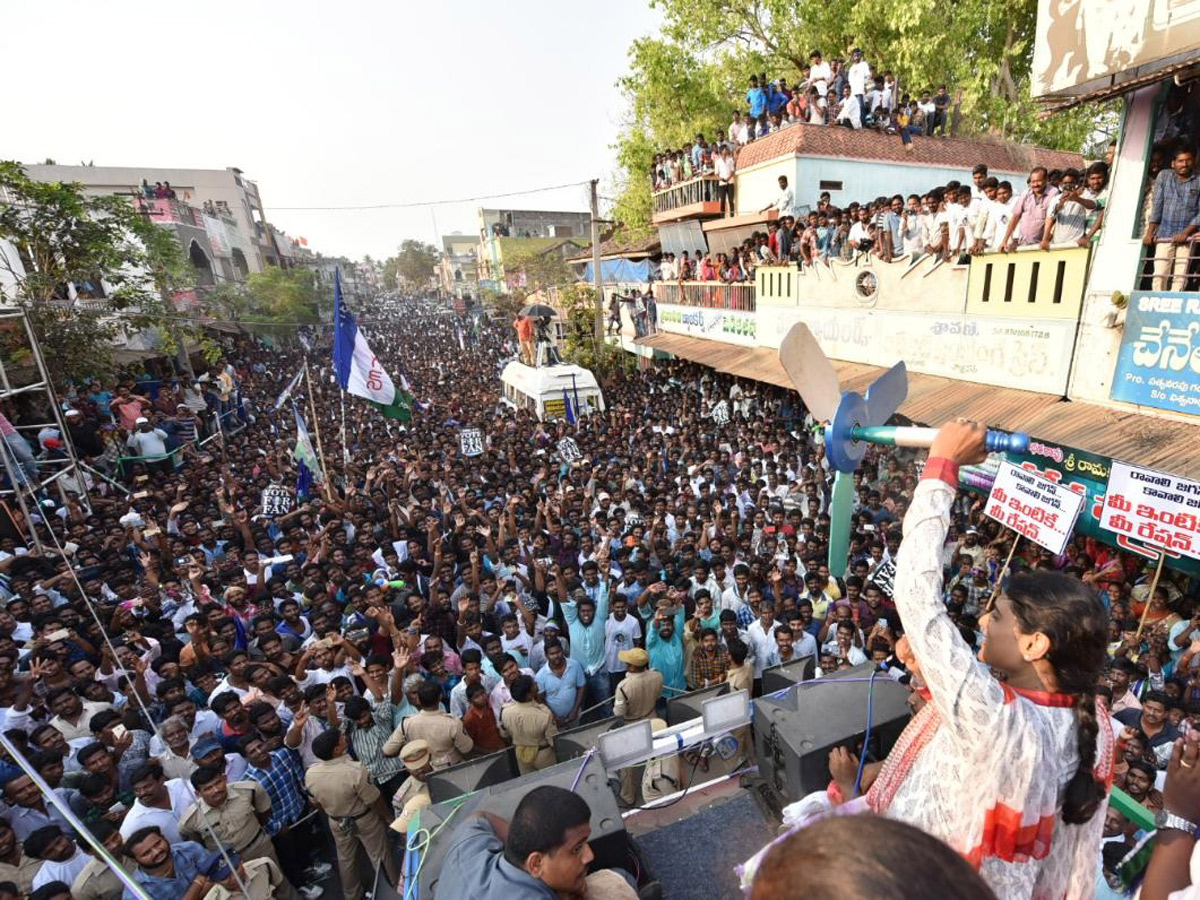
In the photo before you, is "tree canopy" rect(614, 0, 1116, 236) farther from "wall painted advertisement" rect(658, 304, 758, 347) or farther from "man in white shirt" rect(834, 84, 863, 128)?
"wall painted advertisement" rect(658, 304, 758, 347)

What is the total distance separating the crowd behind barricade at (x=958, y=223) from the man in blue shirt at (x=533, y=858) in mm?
7959

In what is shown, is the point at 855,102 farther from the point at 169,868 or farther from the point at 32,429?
the point at 32,429

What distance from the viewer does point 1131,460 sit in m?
5.69

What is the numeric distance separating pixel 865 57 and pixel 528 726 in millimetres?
20325

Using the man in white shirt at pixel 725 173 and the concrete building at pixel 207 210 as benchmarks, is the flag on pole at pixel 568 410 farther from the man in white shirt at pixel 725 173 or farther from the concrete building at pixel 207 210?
the concrete building at pixel 207 210

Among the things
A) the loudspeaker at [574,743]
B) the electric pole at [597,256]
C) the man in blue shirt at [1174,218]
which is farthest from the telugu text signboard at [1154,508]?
the electric pole at [597,256]

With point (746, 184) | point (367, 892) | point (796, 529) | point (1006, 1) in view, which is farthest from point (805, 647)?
point (1006, 1)

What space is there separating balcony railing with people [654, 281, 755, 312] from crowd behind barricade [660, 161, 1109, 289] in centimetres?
98

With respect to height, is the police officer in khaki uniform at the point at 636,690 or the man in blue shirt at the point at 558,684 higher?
the police officer in khaki uniform at the point at 636,690

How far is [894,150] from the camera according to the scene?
15094 millimetres

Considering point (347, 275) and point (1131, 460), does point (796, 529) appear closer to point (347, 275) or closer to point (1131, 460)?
point (1131, 460)

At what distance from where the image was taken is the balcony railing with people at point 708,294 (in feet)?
47.5

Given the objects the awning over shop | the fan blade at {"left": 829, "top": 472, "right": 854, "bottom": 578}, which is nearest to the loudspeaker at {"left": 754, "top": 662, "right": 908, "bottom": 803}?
the fan blade at {"left": 829, "top": 472, "right": 854, "bottom": 578}

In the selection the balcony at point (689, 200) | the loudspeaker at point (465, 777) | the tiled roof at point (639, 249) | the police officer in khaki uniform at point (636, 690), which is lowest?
the police officer in khaki uniform at point (636, 690)
